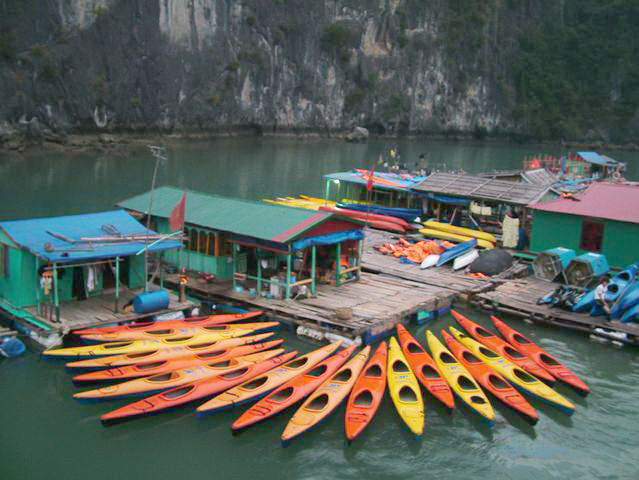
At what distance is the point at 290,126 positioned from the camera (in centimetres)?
8569

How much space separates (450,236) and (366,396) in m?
12.4

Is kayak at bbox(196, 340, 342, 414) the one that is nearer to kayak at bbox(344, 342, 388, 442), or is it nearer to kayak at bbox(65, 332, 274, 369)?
kayak at bbox(344, 342, 388, 442)

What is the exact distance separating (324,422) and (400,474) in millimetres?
1811

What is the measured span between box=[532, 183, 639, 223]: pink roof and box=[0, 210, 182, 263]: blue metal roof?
12549mm

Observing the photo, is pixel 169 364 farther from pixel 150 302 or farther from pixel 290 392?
pixel 290 392

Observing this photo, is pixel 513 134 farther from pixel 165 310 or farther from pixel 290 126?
pixel 165 310

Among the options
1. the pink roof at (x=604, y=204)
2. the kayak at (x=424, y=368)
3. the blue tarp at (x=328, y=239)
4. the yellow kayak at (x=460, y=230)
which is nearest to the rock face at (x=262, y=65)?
the yellow kayak at (x=460, y=230)

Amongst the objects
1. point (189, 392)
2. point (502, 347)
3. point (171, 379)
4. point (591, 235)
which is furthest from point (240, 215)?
point (591, 235)

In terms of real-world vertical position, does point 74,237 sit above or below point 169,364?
above

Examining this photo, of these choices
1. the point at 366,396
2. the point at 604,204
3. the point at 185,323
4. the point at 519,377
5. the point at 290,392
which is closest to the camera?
the point at 290,392

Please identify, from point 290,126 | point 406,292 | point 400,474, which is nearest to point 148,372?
point 400,474

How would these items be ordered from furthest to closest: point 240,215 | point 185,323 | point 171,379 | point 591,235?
1. point 591,235
2. point 240,215
3. point 185,323
4. point 171,379

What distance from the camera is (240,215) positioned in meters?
19.4

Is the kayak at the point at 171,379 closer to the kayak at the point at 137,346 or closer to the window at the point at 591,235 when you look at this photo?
the kayak at the point at 137,346
